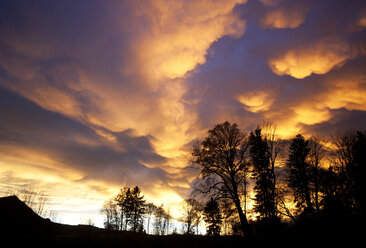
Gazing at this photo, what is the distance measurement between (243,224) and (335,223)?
6855 millimetres

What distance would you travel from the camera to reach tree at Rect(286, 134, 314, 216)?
24.7m

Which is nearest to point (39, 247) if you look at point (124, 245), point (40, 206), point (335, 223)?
point (124, 245)

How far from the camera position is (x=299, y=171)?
85.6 feet

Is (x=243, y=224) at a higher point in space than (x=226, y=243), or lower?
higher

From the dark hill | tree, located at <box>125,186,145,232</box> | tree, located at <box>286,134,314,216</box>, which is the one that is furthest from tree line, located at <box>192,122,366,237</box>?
tree, located at <box>125,186,145,232</box>

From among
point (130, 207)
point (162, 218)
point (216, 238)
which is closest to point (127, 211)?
point (130, 207)

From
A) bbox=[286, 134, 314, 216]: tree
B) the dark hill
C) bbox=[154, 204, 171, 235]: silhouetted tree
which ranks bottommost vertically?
bbox=[154, 204, 171, 235]: silhouetted tree

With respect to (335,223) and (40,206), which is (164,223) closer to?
(40,206)

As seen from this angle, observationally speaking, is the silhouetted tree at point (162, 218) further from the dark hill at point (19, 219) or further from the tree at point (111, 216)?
the dark hill at point (19, 219)

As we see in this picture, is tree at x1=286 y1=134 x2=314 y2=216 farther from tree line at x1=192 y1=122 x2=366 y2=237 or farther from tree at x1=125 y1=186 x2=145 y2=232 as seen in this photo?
tree at x1=125 y1=186 x2=145 y2=232

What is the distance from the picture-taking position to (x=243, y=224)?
1541 centimetres

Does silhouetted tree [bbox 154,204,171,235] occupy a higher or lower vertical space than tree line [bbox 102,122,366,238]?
lower

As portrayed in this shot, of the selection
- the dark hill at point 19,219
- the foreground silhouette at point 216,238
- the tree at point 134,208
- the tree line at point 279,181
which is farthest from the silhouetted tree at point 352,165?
the tree at point 134,208

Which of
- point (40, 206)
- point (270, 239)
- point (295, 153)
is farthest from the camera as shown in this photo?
point (40, 206)
